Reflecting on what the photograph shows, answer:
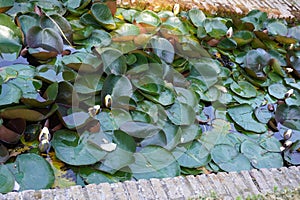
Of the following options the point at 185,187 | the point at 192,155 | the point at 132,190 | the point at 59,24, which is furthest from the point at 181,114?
the point at 59,24

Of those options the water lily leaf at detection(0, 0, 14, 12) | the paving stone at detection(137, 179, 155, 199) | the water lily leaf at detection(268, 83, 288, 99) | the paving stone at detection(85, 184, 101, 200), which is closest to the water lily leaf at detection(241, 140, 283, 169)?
the water lily leaf at detection(268, 83, 288, 99)

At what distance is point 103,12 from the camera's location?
9.48ft

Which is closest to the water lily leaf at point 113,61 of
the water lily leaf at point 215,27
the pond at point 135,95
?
the pond at point 135,95

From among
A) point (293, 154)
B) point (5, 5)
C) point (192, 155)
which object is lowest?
point (293, 154)

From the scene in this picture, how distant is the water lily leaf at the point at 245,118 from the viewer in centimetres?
241

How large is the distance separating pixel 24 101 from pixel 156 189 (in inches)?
33.8

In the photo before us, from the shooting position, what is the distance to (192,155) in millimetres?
2096

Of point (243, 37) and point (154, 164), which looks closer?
point (154, 164)

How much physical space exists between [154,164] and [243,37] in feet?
5.46

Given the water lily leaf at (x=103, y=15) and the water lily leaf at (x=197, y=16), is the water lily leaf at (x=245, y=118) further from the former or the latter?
the water lily leaf at (x=103, y=15)

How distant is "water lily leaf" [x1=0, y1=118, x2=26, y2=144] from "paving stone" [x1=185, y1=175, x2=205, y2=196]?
0.89 m

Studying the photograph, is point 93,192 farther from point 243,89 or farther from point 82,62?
point 243,89

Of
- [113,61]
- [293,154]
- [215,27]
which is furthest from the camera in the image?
[215,27]

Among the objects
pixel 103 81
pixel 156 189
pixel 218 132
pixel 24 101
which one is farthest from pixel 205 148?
pixel 24 101
